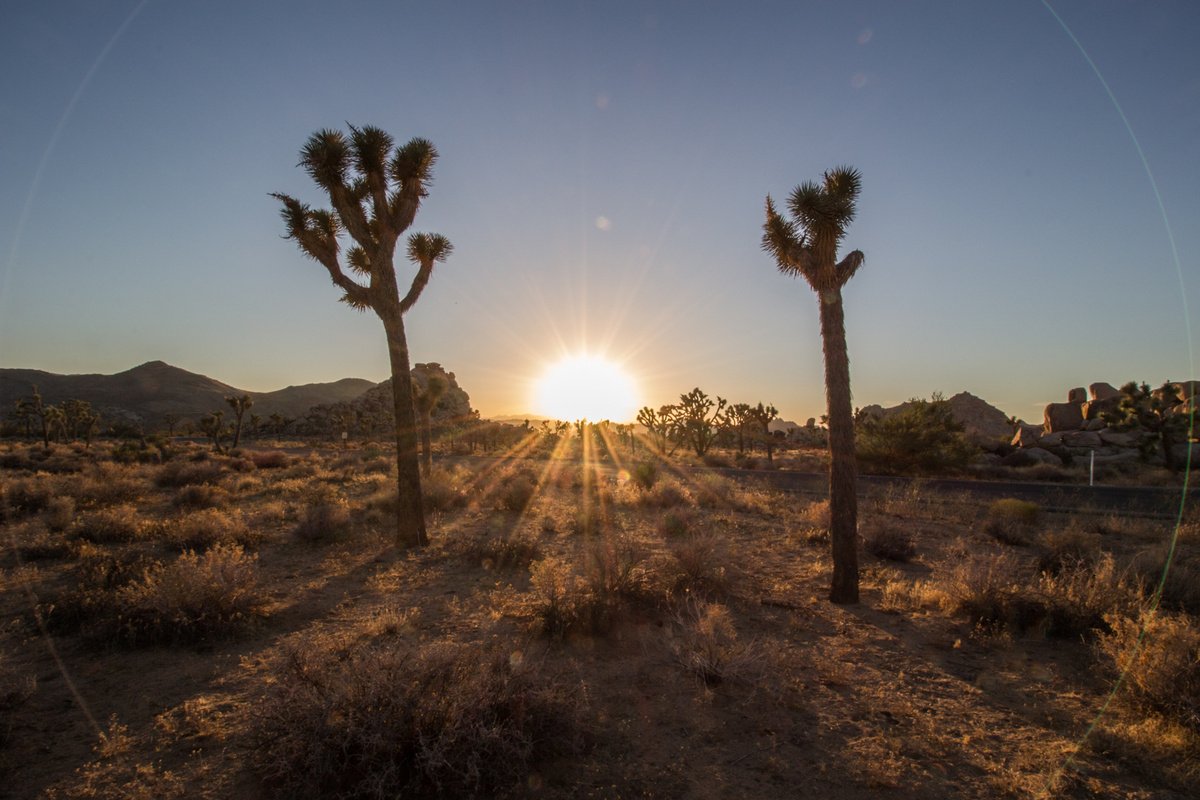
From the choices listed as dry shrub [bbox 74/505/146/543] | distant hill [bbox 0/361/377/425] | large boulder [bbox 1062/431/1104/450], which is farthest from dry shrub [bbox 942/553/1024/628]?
distant hill [bbox 0/361/377/425]

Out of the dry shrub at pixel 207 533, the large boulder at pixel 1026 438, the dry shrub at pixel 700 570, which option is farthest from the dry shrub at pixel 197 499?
the large boulder at pixel 1026 438

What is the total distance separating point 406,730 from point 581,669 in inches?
94.0

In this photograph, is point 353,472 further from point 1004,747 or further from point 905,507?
point 1004,747

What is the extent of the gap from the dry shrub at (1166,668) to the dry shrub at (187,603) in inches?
373

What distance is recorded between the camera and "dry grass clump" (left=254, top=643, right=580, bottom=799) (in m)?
3.68

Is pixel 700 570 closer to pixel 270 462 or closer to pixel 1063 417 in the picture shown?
pixel 270 462

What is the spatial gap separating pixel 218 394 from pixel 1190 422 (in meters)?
148

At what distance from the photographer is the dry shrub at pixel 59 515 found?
37.9 feet

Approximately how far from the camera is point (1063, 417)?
1890 inches

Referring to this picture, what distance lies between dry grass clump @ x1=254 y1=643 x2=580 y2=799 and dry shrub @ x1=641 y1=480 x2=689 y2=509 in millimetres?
12838

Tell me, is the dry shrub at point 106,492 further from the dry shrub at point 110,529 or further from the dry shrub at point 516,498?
the dry shrub at point 516,498

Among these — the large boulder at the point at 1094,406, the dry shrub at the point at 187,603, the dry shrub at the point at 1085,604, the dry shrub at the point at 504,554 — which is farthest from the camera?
the large boulder at the point at 1094,406

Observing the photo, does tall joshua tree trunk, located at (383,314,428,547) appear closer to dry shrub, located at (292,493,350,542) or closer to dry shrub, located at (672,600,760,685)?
dry shrub, located at (292,493,350,542)

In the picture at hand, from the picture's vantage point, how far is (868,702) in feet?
17.0
